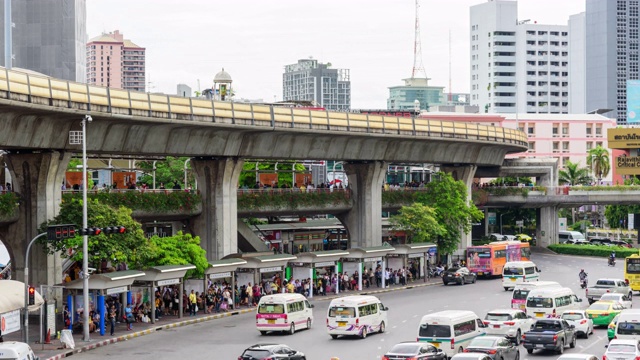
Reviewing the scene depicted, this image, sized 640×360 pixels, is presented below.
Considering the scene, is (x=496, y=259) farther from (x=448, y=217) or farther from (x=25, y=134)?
(x=25, y=134)

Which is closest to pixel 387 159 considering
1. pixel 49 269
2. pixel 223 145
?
pixel 223 145

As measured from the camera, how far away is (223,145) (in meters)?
68.4

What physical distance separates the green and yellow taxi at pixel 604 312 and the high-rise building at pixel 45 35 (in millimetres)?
Result: 67846

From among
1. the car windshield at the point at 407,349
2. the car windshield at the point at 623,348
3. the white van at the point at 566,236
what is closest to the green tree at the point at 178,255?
the car windshield at the point at 407,349

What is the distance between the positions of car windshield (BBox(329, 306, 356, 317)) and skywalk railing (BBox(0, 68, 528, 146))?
1685cm

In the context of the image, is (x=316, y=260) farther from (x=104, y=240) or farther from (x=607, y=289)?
(x=607, y=289)

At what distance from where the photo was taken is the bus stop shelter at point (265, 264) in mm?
62612

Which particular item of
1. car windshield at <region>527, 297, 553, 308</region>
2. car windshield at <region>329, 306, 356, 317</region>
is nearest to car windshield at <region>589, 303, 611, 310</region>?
car windshield at <region>527, 297, 553, 308</region>

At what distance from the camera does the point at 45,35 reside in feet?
347

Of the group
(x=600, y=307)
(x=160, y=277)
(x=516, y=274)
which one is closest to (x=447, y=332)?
(x=600, y=307)

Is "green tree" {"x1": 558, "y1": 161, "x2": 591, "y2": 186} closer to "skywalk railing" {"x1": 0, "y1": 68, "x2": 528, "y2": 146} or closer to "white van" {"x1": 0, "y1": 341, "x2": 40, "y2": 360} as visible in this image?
"skywalk railing" {"x1": 0, "y1": 68, "x2": 528, "y2": 146}

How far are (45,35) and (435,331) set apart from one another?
245 ft

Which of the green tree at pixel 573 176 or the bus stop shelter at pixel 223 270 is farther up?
the green tree at pixel 573 176

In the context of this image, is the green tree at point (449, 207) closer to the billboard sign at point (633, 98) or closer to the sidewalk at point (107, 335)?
the sidewalk at point (107, 335)
